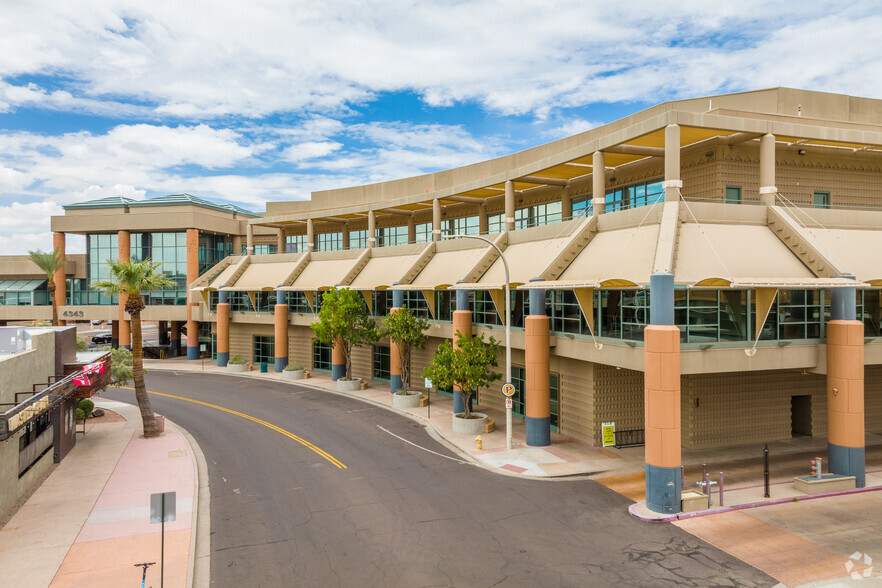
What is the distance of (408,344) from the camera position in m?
33.9

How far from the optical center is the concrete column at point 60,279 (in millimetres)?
56684

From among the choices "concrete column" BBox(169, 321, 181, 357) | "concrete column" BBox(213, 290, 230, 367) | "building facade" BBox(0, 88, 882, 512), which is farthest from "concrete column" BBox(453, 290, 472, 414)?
"concrete column" BBox(169, 321, 181, 357)

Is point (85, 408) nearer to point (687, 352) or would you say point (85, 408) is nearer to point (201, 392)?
point (201, 392)

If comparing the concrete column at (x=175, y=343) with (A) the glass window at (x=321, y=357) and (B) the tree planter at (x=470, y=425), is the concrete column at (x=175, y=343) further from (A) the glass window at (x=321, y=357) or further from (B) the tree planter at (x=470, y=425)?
(B) the tree planter at (x=470, y=425)

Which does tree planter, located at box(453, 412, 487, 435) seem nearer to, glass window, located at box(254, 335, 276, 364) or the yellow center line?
the yellow center line

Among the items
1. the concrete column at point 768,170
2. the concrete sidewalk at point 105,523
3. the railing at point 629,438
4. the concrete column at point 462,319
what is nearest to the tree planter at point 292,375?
the concrete sidewalk at point 105,523

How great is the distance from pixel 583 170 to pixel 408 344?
1501 centimetres

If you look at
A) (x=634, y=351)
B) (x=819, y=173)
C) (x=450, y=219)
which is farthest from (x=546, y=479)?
(x=450, y=219)

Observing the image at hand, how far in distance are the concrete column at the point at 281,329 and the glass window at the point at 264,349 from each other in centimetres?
425

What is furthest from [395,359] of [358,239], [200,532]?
[200,532]

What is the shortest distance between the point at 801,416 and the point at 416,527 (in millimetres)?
20531

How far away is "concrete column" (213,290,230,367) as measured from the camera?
49750 millimetres

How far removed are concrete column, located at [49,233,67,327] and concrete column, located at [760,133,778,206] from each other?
63.2m

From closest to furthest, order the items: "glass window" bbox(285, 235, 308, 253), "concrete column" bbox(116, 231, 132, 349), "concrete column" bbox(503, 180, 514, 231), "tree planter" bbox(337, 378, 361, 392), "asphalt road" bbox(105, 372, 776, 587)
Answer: "asphalt road" bbox(105, 372, 776, 587)
"concrete column" bbox(503, 180, 514, 231)
"tree planter" bbox(337, 378, 361, 392)
"concrete column" bbox(116, 231, 132, 349)
"glass window" bbox(285, 235, 308, 253)
